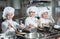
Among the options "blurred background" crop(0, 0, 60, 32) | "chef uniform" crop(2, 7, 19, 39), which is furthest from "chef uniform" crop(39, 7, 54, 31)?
"chef uniform" crop(2, 7, 19, 39)

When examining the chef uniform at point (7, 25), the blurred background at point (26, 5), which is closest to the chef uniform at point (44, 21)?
the blurred background at point (26, 5)

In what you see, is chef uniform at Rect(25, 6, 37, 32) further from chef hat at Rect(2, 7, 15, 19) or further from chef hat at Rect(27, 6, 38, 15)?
chef hat at Rect(2, 7, 15, 19)

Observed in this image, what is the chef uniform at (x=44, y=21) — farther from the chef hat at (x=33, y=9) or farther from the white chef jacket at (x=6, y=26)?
the white chef jacket at (x=6, y=26)

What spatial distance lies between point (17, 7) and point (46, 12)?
21 centimetres

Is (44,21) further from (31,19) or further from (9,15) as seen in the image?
(9,15)

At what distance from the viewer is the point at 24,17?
161 cm

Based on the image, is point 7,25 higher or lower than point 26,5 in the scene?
lower

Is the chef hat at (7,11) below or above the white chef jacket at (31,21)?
above

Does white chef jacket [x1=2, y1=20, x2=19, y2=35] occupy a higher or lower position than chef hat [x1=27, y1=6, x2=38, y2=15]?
lower

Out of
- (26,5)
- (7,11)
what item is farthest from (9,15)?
(26,5)

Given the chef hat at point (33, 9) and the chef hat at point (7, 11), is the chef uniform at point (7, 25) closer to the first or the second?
the chef hat at point (7, 11)

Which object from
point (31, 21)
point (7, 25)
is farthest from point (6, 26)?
point (31, 21)

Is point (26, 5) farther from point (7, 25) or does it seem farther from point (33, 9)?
point (7, 25)

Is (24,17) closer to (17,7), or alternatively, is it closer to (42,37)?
(17,7)
